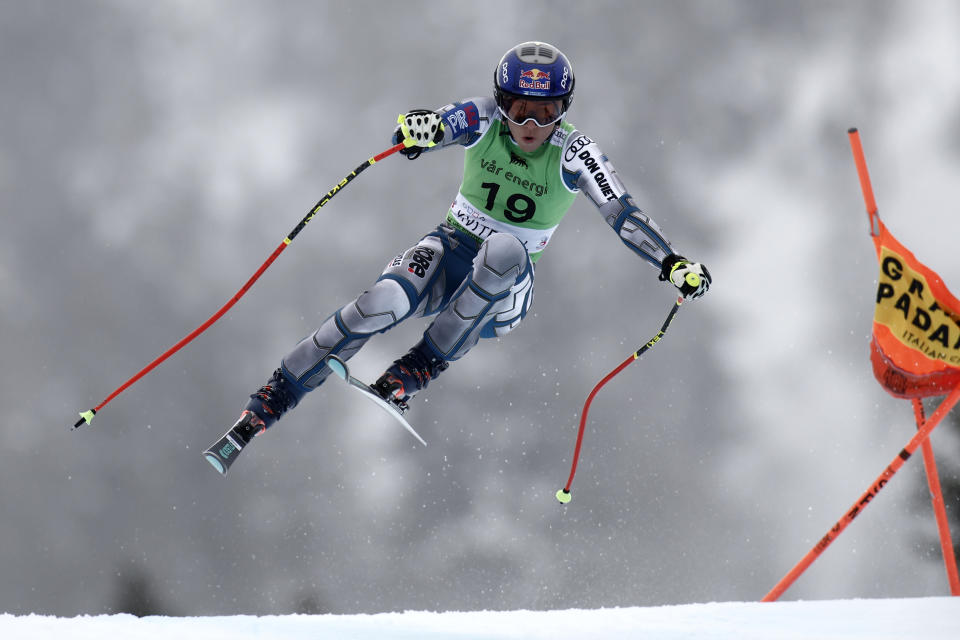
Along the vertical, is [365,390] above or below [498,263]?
below

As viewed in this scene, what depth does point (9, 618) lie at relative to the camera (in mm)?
5039

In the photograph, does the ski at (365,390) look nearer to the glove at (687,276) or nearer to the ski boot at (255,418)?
the ski boot at (255,418)

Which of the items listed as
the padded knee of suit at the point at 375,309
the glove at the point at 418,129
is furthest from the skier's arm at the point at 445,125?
the padded knee of suit at the point at 375,309

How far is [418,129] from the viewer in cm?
680

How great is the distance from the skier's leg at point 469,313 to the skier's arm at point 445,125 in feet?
2.94

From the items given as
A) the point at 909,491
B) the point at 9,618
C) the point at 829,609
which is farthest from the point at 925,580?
the point at 9,618

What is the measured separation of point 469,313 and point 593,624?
2.48 m

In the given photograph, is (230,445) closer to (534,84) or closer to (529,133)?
(529,133)

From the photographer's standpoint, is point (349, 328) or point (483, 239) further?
point (483, 239)

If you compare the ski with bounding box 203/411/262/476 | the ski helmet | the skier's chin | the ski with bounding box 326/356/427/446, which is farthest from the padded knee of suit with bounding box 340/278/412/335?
the ski helmet

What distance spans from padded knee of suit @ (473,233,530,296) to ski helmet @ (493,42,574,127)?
1007 mm

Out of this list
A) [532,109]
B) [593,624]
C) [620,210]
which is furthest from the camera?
[620,210]

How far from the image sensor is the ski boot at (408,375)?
677cm

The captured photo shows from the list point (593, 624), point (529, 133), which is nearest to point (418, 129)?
point (529, 133)
